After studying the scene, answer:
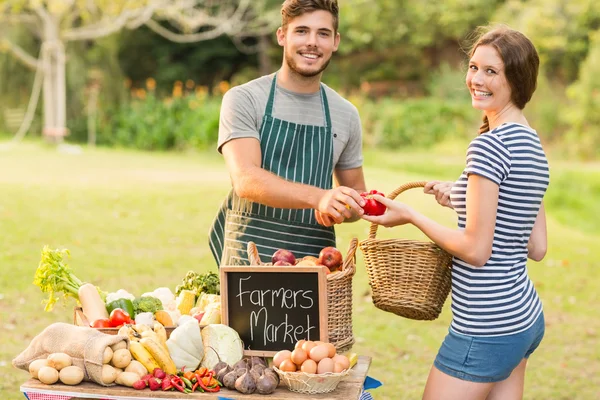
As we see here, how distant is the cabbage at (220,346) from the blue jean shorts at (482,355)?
2.39 feet

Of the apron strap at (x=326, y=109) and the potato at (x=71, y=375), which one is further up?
the apron strap at (x=326, y=109)

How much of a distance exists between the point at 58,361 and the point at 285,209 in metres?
1.15

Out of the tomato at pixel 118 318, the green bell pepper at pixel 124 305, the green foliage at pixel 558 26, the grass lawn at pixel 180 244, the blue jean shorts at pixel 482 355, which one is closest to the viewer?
the blue jean shorts at pixel 482 355

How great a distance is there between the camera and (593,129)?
2028 cm

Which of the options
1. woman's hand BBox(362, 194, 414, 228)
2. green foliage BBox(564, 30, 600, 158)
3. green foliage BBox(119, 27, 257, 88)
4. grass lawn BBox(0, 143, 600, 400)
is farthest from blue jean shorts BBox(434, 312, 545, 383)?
green foliage BBox(119, 27, 257, 88)

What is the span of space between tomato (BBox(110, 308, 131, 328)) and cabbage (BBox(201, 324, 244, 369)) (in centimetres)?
37

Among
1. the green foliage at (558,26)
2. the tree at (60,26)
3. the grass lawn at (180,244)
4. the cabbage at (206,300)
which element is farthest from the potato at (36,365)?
the green foliage at (558,26)

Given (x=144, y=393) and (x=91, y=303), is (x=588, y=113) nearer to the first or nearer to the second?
(x=91, y=303)

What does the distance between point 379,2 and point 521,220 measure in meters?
23.3

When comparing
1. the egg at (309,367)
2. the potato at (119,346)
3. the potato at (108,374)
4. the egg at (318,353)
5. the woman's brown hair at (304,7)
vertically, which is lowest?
the potato at (108,374)

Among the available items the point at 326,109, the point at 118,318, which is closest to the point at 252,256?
the point at 118,318

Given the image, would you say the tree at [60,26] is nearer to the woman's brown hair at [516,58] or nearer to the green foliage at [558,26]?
the green foliage at [558,26]

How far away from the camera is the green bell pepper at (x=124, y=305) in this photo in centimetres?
351

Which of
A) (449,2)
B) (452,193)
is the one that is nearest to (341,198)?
(452,193)
